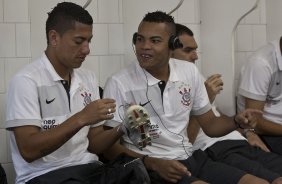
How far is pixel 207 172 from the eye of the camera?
1.87 m

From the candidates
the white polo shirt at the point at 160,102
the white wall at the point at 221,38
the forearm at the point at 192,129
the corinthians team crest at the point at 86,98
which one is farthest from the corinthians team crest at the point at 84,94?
the white wall at the point at 221,38

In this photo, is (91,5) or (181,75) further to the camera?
(91,5)

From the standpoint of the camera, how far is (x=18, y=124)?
1615 mm

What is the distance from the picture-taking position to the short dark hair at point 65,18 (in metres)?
1.74

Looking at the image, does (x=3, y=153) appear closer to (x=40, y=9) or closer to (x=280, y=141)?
(x=40, y=9)

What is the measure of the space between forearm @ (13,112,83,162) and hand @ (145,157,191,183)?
32 cm

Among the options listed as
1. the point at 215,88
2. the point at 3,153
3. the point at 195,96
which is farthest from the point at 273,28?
the point at 3,153

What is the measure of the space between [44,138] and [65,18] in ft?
1.46

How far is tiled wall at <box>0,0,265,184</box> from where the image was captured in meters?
2.05

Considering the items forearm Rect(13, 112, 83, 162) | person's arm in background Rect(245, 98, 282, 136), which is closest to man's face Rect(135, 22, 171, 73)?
forearm Rect(13, 112, 83, 162)

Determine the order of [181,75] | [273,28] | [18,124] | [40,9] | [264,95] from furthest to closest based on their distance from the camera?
[273,28], [264,95], [40,9], [181,75], [18,124]

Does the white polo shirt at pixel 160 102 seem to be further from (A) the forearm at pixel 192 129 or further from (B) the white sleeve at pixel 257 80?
(B) the white sleeve at pixel 257 80

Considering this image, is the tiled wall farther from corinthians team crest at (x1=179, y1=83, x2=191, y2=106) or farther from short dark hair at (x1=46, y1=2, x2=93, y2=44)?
corinthians team crest at (x1=179, y1=83, x2=191, y2=106)

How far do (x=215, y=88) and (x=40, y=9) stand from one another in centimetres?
84
